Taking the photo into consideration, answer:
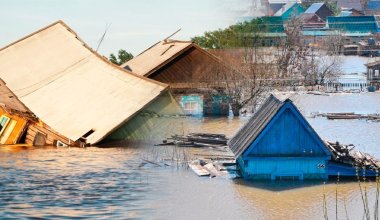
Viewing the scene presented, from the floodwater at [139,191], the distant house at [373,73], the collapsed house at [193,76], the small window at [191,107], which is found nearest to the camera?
the floodwater at [139,191]

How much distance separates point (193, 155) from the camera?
21.9 metres

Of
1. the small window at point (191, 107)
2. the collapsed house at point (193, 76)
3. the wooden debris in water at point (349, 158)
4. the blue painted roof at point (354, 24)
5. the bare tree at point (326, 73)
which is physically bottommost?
the wooden debris in water at point (349, 158)

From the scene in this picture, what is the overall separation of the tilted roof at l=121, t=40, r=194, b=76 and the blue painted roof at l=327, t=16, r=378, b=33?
1969 inches

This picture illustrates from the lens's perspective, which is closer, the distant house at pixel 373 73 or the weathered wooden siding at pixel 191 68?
the weathered wooden siding at pixel 191 68

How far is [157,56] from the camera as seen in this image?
109 ft

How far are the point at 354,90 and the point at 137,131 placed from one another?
2297 cm

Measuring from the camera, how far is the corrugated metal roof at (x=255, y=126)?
17938 mm

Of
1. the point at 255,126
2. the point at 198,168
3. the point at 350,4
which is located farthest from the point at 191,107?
the point at 350,4

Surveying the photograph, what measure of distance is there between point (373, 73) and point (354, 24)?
35.5 metres

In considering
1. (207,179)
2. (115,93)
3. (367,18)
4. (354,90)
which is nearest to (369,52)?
(367,18)

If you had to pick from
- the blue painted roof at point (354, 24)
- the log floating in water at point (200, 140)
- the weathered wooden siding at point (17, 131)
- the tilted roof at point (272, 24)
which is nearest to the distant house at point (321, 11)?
the blue painted roof at point (354, 24)

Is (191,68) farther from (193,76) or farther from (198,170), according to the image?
(198,170)

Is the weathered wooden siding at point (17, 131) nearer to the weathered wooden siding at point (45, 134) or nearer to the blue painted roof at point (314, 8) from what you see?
the weathered wooden siding at point (45, 134)

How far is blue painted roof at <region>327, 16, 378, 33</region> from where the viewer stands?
82.9 metres
